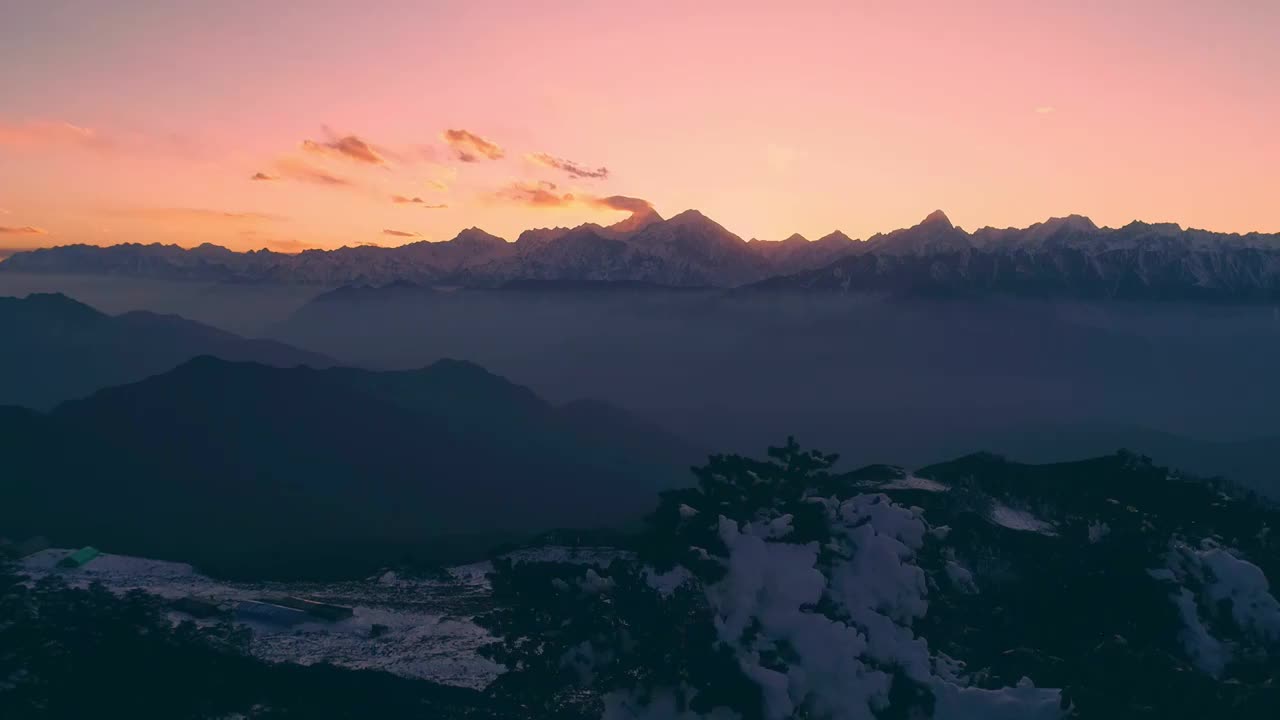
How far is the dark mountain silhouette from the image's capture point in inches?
4316

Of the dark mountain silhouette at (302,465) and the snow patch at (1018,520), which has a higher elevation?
the snow patch at (1018,520)

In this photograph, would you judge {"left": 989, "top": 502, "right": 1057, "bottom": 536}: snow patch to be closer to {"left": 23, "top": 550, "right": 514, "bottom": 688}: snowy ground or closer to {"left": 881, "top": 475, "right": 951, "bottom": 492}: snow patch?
{"left": 881, "top": 475, "right": 951, "bottom": 492}: snow patch

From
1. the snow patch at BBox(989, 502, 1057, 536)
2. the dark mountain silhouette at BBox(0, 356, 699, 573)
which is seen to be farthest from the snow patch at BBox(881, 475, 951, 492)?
the dark mountain silhouette at BBox(0, 356, 699, 573)

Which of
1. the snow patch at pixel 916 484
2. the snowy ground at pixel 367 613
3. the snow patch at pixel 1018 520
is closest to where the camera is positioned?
the snowy ground at pixel 367 613

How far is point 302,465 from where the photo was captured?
141 m

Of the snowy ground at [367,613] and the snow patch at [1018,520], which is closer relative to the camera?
the snowy ground at [367,613]

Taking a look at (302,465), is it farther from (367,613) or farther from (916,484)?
(916,484)

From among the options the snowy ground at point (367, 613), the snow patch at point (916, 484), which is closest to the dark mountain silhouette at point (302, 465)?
the snowy ground at point (367, 613)

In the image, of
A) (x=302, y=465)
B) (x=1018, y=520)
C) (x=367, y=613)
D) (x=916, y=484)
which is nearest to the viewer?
(x=367, y=613)

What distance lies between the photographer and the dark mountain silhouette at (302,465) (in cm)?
10962

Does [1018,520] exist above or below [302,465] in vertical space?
above

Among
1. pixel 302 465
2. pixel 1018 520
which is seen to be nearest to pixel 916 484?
pixel 1018 520

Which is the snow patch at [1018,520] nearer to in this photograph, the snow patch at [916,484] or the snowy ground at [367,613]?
the snow patch at [916,484]

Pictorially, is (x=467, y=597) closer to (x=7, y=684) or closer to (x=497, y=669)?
(x=497, y=669)
